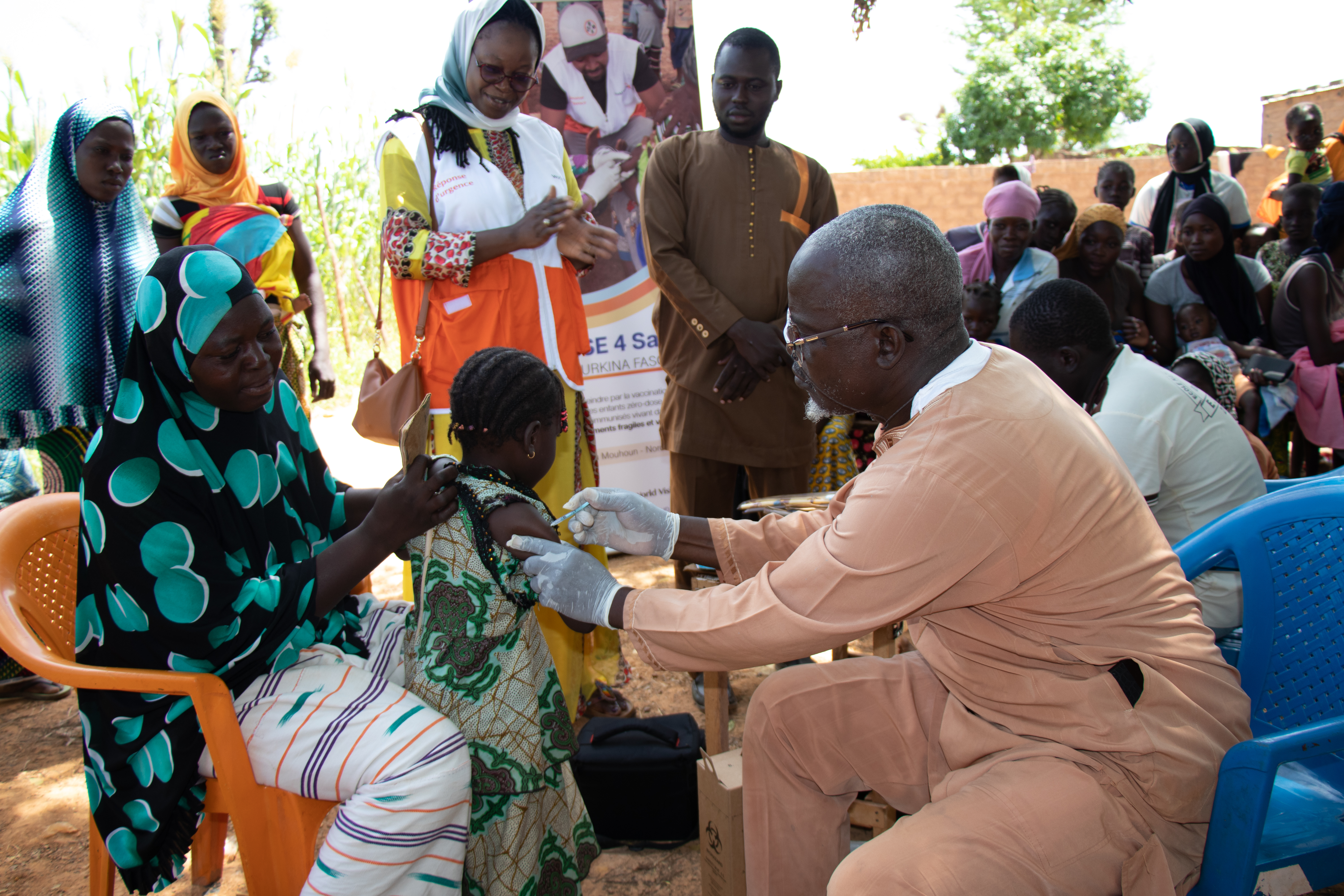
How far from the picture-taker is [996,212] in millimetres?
4590

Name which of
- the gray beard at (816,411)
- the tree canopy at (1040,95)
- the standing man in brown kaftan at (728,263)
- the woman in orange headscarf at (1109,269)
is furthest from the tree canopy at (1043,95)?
the gray beard at (816,411)

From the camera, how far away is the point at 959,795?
150 centimetres

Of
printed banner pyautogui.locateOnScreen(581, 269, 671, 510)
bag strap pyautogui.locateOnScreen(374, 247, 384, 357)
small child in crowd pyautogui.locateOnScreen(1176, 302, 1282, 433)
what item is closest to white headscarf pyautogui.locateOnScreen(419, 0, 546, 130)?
bag strap pyautogui.locateOnScreen(374, 247, 384, 357)

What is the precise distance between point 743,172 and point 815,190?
365 millimetres

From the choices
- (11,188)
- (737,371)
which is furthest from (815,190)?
(11,188)

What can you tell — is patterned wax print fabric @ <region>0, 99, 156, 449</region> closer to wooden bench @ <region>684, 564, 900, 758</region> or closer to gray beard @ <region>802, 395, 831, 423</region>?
wooden bench @ <region>684, 564, 900, 758</region>

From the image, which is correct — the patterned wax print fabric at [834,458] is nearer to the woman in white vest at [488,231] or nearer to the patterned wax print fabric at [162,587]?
the woman in white vest at [488,231]

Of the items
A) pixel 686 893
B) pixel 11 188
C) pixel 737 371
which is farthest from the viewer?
pixel 11 188

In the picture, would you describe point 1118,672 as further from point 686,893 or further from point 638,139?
point 638,139

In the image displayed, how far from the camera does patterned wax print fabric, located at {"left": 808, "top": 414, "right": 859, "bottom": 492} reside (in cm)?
421

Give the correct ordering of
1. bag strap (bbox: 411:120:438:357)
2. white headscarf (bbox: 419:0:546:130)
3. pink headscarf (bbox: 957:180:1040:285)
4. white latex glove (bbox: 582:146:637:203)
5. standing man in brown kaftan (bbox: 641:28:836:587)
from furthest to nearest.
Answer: white latex glove (bbox: 582:146:637:203)
pink headscarf (bbox: 957:180:1040:285)
standing man in brown kaftan (bbox: 641:28:836:587)
bag strap (bbox: 411:120:438:357)
white headscarf (bbox: 419:0:546:130)

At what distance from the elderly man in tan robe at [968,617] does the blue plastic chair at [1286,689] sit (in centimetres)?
6

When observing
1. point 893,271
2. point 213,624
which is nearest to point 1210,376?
point 893,271

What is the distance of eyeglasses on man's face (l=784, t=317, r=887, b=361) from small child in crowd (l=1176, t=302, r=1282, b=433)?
13.3 feet
